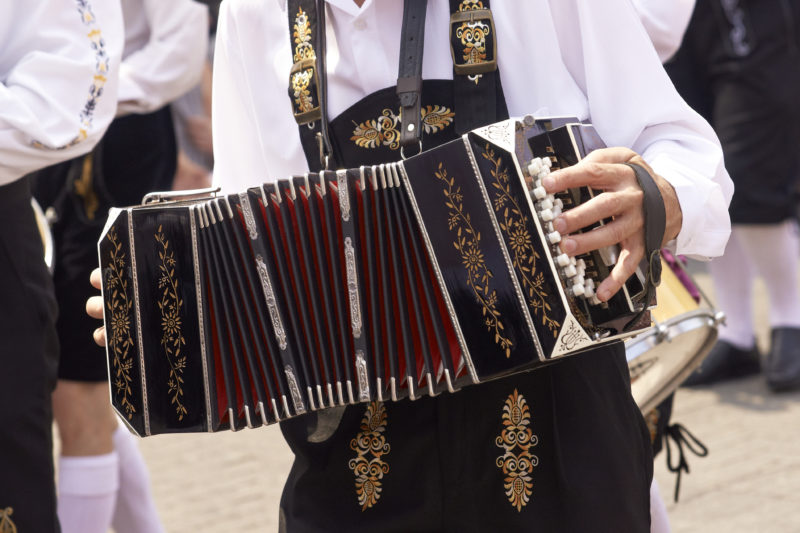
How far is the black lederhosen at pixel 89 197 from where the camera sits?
10.2 feet

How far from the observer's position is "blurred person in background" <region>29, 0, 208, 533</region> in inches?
124

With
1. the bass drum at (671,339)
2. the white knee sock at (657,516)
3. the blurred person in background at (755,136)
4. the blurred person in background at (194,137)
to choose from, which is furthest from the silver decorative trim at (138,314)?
the blurred person in background at (755,136)

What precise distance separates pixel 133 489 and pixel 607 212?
7.17 ft

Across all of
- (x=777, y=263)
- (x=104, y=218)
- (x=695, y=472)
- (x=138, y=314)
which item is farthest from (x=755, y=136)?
(x=138, y=314)

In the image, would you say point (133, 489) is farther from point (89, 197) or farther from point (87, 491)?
point (89, 197)

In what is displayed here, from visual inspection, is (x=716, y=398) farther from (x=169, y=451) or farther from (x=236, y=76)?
(x=236, y=76)

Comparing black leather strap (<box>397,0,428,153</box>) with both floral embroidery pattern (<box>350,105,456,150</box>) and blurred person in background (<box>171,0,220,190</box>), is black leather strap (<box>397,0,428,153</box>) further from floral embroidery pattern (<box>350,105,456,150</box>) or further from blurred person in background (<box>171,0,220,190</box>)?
blurred person in background (<box>171,0,220,190</box>)

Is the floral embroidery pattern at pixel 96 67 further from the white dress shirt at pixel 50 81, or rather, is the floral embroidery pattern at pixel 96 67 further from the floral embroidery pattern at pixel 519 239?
the floral embroidery pattern at pixel 519 239

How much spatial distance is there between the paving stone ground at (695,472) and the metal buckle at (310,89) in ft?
6.91

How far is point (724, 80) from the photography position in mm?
4625

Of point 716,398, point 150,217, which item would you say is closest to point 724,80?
point 716,398

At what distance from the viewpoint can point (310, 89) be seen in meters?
1.86

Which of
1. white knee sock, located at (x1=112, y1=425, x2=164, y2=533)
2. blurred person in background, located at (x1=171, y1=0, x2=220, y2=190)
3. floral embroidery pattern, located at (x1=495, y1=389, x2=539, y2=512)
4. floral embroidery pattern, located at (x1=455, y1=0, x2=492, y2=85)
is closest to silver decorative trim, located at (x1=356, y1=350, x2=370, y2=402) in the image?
floral embroidery pattern, located at (x1=495, y1=389, x2=539, y2=512)

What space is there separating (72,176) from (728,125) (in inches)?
103
